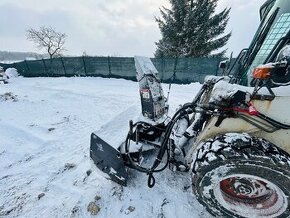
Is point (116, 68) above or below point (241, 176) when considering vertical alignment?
below

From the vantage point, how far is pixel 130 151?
2.82 metres

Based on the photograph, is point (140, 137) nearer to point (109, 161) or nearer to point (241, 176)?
point (109, 161)

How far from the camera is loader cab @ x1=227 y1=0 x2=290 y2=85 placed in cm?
220

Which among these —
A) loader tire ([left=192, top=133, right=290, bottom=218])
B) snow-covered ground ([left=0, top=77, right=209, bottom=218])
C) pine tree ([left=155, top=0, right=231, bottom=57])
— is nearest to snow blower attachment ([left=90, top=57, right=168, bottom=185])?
snow-covered ground ([left=0, top=77, right=209, bottom=218])

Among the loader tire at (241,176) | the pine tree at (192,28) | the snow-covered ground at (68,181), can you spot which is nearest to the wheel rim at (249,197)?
the loader tire at (241,176)

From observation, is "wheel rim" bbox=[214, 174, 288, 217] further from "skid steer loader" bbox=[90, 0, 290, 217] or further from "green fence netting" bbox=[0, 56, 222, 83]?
"green fence netting" bbox=[0, 56, 222, 83]

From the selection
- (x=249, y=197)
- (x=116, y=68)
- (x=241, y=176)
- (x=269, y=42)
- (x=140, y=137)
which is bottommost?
(x=116, y=68)

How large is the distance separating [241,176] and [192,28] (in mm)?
18206

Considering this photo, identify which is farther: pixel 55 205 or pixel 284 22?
pixel 55 205

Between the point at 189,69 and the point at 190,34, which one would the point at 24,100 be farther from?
the point at 190,34

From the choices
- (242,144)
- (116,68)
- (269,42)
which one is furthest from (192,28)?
(242,144)

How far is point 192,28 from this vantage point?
60.0 feet

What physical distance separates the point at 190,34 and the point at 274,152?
59.8 feet

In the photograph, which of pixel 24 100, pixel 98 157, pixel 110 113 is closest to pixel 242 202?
pixel 98 157
